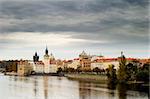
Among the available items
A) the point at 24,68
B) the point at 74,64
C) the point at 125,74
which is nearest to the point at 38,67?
the point at 24,68

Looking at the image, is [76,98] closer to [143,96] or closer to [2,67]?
[143,96]

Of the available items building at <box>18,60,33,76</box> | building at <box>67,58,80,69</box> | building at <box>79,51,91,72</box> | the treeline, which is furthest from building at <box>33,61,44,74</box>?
the treeline

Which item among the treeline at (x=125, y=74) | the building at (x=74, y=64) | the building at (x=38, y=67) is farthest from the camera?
the building at (x=38, y=67)

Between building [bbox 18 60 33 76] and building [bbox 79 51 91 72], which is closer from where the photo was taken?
building [bbox 79 51 91 72]

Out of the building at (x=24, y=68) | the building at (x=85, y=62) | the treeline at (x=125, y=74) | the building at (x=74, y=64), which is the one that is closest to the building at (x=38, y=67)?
the building at (x=24, y=68)

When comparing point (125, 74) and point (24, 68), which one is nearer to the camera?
point (125, 74)

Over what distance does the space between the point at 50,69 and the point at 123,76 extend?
20.1 m

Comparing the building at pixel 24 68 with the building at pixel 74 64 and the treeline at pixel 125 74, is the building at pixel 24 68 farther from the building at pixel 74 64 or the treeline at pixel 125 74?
the treeline at pixel 125 74

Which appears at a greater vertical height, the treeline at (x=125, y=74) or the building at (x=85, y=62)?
the building at (x=85, y=62)

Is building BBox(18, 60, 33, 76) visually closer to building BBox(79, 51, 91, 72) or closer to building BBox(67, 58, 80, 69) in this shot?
building BBox(67, 58, 80, 69)

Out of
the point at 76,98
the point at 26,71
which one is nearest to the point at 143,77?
the point at 76,98

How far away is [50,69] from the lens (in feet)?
103

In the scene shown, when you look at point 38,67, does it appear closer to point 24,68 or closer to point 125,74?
point 24,68

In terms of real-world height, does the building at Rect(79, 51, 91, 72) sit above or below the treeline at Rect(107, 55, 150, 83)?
above
